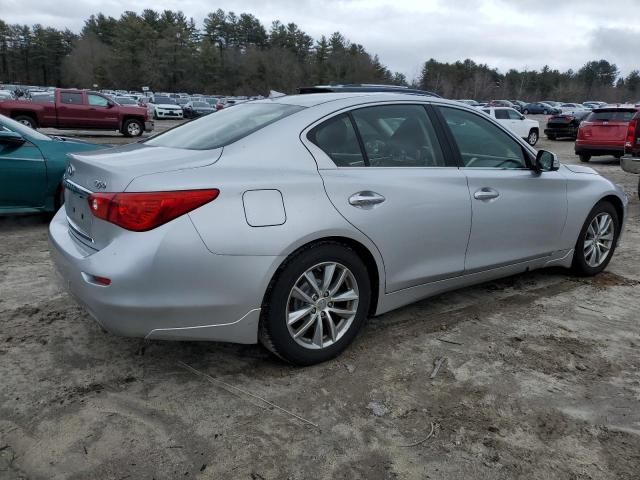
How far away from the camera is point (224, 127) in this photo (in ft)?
11.2

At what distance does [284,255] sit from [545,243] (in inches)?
98.6

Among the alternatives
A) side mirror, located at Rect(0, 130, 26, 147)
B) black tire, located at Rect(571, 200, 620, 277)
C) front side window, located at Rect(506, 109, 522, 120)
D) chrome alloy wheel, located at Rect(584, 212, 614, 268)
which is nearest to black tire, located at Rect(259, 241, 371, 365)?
black tire, located at Rect(571, 200, 620, 277)

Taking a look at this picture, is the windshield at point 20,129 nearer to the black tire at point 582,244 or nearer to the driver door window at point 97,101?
the black tire at point 582,244

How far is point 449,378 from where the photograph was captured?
3.10 meters

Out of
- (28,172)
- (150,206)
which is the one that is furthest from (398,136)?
(28,172)

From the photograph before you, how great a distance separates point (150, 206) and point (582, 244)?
148 inches

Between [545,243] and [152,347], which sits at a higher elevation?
[545,243]

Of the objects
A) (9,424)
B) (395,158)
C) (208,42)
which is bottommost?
(9,424)

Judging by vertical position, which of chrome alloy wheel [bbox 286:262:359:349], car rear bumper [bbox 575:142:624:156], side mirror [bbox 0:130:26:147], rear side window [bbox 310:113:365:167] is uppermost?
rear side window [bbox 310:113:365:167]

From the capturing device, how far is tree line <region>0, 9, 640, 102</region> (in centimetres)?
9281

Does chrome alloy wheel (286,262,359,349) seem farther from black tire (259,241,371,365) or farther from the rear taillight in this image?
the rear taillight

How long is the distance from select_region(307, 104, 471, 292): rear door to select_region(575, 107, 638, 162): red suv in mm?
13228

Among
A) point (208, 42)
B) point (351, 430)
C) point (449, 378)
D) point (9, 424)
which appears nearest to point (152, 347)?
point (9, 424)

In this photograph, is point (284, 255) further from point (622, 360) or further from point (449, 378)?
point (622, 360)
